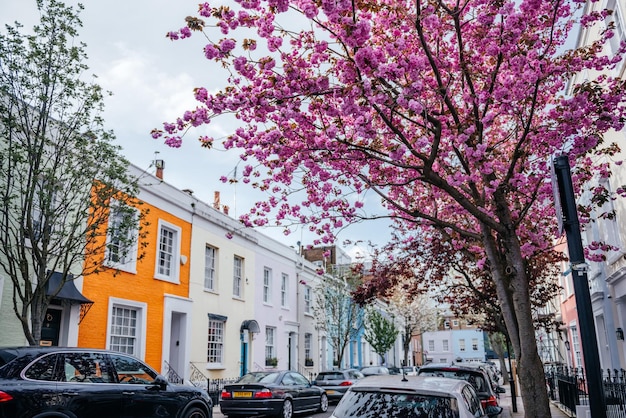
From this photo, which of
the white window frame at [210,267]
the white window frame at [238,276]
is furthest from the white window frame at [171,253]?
the white window frame at [238,276]

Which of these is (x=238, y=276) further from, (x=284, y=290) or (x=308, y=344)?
(x=308, y=344)

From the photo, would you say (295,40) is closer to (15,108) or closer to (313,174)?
(313,174)

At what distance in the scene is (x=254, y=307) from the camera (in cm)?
2403

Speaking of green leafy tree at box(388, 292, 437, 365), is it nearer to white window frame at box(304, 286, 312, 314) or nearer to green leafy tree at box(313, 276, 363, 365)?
green leafy tree at box(313, 276, 363, 365)

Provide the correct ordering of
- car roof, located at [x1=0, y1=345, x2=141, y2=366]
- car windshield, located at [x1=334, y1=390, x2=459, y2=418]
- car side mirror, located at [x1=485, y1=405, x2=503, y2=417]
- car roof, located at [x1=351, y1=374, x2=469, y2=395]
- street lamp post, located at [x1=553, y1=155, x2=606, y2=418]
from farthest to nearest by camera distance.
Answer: car side mirror, located at [x1=485, y1=405, x2=503, y2=417] → car roof, located at [x1=0, y1=345, x2=141, y2=366] → car roof, located at [x1=351, y1=374, x2=469, y2=395] → car windshield, located at [x1=334, y1=390, x2=459, y2=418] → street lamp post, located at [x1=553, y1=155, x2=606, y2=418]

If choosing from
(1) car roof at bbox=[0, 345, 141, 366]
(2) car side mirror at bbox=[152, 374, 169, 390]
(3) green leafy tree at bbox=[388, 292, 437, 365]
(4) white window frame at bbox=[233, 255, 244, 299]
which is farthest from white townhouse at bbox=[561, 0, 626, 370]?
(3) green leafy tree at bbox=[388, 292, 437, 365]

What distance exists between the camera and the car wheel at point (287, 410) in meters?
13.9

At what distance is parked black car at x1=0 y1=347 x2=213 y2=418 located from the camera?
6488mm

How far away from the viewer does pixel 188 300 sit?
19.0 meters

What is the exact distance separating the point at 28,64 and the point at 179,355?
38.8 ft

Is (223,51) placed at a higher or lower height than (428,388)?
higher

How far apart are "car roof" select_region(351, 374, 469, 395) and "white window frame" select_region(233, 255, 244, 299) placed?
691 inches

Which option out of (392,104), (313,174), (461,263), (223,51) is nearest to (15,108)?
(223,51)

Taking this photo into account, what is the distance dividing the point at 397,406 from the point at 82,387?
4.62 meters
